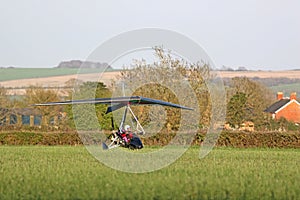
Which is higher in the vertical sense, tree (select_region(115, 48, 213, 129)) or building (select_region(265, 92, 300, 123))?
tree (select_region(115, 48, 213, 129))

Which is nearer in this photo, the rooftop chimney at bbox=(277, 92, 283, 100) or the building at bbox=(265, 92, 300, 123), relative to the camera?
the building at bbox=(265, 92, 300, 123)

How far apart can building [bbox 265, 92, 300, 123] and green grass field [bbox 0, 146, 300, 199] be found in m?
69.3

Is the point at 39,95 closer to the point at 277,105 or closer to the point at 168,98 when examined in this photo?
the point at 277,105

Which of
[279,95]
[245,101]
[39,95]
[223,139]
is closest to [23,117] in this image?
[39,95]

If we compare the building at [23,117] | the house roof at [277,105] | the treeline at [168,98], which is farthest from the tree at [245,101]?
the building at [23,117]

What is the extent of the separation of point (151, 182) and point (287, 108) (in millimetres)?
79140

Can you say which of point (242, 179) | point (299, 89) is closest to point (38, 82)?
point (299, 89)

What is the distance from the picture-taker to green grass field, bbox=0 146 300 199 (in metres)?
15.5

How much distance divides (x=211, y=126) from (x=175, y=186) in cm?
3234

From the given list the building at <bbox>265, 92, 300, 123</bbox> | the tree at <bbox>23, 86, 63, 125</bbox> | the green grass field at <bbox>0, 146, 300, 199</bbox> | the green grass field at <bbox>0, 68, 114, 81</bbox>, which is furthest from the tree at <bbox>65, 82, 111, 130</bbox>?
the building at <bbox>265, 92, 300, 123</bbox>

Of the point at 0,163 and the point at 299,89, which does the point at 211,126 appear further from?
the point at 299,89

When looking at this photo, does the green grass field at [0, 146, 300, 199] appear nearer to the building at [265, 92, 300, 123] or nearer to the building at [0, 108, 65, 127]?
the building at [0, 108, 65, 127]

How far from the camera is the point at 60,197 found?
15.0 m

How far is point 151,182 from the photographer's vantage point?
1791 cm
